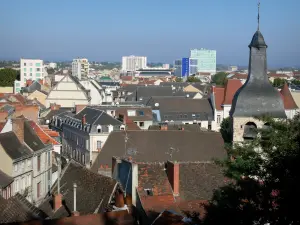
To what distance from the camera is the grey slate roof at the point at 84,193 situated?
23.7 metres

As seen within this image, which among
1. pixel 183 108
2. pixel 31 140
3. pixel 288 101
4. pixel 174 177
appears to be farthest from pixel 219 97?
pixel 174 177

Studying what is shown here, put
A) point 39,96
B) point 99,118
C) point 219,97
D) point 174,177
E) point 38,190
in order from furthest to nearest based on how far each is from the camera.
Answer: point 39,96 < point 219,97 < point 99,118 < point 38,190 < point 174,177

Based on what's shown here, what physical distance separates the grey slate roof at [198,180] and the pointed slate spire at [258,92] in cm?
520

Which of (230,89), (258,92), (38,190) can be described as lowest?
(38,190)

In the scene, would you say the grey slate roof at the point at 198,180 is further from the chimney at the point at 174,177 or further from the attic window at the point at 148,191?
the attic window at the point at 148,191

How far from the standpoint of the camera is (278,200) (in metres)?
10.9

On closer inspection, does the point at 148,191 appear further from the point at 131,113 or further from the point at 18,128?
the point at 131,113

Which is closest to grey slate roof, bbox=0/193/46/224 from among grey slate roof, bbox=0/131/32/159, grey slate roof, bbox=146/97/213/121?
grey slate roof, bbox=0/131/32/159

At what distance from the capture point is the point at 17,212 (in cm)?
2181

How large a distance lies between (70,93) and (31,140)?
41.8 m

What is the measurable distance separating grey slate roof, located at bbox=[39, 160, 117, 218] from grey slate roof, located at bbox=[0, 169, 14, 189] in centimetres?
258

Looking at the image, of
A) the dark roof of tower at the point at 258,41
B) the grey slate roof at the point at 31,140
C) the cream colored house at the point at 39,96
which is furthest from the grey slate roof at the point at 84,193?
the cream colored house at the point at 39,96

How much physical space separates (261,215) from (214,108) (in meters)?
61.7

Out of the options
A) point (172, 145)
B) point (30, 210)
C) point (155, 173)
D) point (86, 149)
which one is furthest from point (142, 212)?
point (86, 149)
